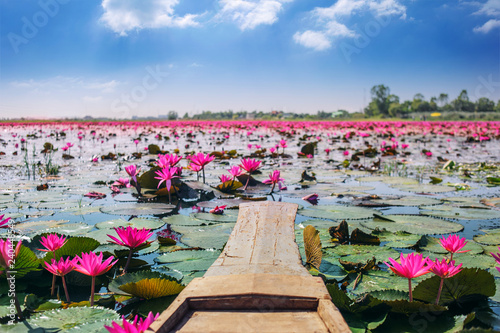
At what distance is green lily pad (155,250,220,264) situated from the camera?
2086 mm

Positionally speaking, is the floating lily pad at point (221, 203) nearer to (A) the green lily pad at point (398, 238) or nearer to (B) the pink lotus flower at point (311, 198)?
(B) the pink lotus flower at point (311, 198)

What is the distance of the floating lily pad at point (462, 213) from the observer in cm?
295

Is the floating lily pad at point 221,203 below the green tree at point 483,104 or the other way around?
below

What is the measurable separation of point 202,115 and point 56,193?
65566 millimetres

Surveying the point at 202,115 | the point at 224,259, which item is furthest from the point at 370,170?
the point at 202,115

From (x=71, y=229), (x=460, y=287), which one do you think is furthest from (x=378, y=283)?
(x=71, y=229)

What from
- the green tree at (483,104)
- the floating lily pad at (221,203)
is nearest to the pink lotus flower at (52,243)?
the floating lily pad at (221,203)

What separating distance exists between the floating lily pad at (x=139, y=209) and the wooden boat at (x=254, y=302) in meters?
1.66

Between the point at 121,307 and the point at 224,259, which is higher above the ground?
A: the point at 224,259

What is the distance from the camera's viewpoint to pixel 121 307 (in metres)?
1.59

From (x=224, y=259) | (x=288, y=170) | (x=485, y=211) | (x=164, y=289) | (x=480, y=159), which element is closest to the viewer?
(x=164, y=289)

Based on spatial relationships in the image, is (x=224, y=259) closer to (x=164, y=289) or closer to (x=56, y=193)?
(x=164, y=289)

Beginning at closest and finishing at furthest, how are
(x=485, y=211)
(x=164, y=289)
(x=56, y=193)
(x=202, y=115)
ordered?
(x=164, y=289)
(x=485, y=211)
(x=56, y=193)
(x=202, y=115)

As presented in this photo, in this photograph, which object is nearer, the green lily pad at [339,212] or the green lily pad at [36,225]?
the green lily pad at [36,225]
